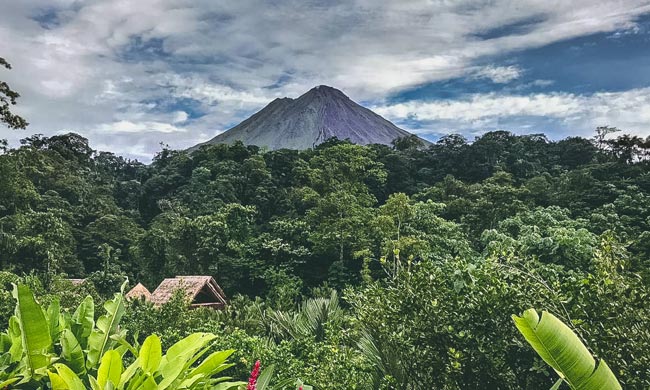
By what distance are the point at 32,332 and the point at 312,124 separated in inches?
2502

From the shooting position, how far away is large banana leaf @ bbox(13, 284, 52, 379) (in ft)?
5.34

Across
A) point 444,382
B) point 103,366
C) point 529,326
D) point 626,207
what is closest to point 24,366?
point 103,366

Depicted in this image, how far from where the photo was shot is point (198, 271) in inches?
762

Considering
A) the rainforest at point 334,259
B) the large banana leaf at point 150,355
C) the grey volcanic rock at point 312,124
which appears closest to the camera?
the large banana leaf at point 150,355

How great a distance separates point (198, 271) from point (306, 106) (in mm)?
51377

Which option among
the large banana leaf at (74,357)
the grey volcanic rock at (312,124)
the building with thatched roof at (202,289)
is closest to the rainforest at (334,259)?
the large banana leaf at (74,357)

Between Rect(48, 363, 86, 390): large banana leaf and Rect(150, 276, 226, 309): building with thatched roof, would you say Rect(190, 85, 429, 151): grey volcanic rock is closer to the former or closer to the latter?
Rect(150, 276, 226, 309): building with thatched roof

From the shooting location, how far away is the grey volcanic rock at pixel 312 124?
6169 centimetres

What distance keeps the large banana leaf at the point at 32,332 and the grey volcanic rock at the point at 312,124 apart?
57525 millimetres

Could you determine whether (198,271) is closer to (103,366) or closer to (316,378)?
(316,378)

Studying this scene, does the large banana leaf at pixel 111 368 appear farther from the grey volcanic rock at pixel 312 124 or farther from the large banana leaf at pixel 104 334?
the grey volcanic rock at pixel 312 124

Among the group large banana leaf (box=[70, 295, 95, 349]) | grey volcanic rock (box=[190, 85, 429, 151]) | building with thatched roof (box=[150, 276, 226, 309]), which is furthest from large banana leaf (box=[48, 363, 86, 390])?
grey volcanic rock (box=[190, 85, 429, 151])

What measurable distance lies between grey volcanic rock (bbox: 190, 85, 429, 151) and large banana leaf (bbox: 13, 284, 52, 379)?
57525 millimetres

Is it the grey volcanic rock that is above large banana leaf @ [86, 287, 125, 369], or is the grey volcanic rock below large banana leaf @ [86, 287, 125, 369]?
above
